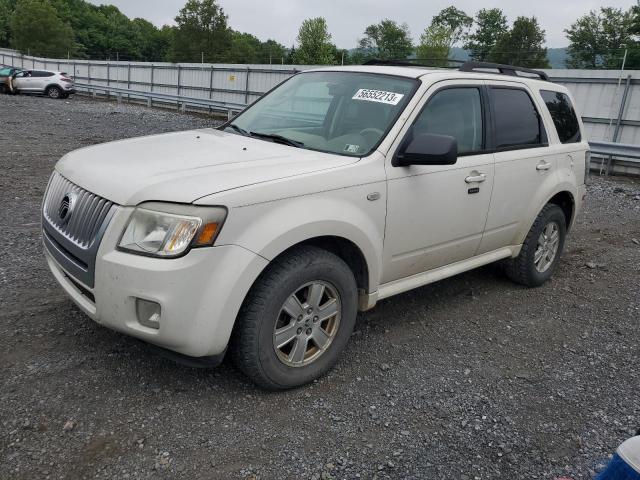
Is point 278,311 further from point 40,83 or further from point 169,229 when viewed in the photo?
point 40,83

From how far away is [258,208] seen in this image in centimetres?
281

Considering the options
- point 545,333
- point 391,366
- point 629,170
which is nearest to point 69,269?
point 391,366

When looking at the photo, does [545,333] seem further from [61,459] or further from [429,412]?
[61,459]

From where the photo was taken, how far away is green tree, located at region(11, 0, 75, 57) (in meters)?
62.1

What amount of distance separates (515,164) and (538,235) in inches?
32.8

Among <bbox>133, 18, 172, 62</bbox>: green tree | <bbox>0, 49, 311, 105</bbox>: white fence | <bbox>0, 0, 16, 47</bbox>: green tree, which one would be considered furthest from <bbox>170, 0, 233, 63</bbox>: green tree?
<bbox>133, 18, 172, 62</bbox>: green tree

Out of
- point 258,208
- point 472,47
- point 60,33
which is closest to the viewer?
point 258,208

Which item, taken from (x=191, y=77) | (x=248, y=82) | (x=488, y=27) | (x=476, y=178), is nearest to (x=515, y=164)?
(x=476, y=178)

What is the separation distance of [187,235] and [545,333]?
2951mm

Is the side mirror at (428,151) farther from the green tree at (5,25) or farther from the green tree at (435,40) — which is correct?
the green tree at (5,25)

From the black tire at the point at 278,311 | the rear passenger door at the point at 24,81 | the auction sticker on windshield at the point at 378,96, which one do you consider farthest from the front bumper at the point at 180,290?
the rear passenger door at the point at 24,81

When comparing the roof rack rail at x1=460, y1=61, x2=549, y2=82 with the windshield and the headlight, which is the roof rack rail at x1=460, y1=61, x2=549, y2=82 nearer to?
the windshield

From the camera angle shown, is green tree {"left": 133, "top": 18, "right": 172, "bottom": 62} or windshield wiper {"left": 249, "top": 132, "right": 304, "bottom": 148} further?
green tree {"left": 133, "top": 18, "right": 172, "bottom": 62}

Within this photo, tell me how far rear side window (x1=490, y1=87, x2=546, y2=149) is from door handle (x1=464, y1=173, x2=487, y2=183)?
0.38m
